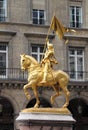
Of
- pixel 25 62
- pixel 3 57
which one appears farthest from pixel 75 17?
pixel 25 62

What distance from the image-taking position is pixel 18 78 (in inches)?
1807

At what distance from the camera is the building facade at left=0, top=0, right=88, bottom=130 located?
45906 millimetres

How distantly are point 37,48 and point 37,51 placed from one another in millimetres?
236

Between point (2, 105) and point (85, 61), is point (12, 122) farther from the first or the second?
point (85, 61)

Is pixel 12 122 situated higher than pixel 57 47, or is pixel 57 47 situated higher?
pixel 57 47

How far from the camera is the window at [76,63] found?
4838cm

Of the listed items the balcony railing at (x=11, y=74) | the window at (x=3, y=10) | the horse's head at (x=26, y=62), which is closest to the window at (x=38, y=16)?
the window at (x=3, y=10)

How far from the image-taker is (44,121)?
27641 mm

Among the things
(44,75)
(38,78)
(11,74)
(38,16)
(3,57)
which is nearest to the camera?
(44,75)

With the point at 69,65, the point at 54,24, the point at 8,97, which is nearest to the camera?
the point at 54,24

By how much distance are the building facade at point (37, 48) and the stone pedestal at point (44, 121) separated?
17107 millimetres

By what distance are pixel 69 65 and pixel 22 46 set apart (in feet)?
13.6

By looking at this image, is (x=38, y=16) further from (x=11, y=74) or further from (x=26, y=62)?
(x=26, y=62)

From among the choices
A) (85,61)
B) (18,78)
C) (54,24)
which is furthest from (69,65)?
(54,24)
